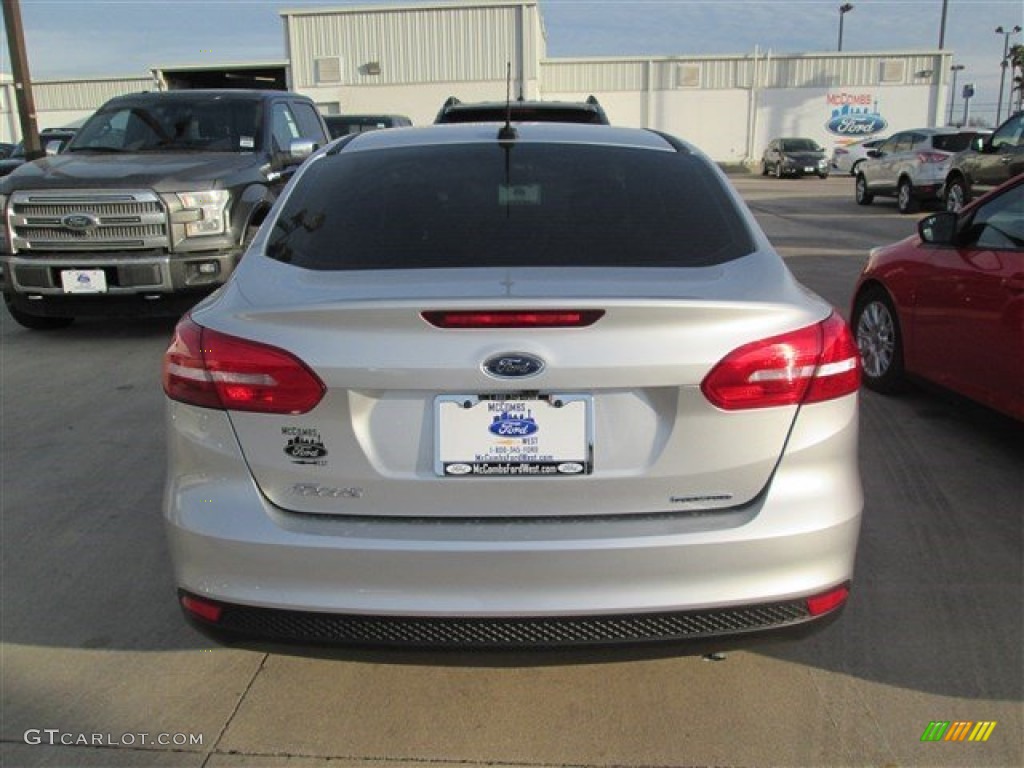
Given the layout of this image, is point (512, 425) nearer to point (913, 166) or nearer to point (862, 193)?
point (913, 166)

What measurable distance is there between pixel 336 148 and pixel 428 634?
6.47 ft

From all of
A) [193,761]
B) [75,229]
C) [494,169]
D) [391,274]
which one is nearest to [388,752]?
[193,761]

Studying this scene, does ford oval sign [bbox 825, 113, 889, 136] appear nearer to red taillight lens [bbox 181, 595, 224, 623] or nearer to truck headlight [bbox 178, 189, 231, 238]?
truck headlight [bbox 178, 189, 231, 238]

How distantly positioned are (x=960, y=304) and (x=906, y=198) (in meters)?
15.1

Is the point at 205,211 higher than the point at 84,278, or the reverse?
the point at 205,211

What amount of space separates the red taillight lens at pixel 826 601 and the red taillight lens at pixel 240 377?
136 centimetres

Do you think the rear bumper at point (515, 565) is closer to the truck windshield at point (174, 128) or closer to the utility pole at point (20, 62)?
the truck windshield at point (174, 128)

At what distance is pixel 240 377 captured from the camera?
2330 millimetres

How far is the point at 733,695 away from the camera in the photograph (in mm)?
2857

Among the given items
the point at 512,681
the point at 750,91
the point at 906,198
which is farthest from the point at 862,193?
the point at 750,91

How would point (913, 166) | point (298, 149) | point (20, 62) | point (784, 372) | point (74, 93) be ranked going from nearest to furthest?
point (784, 372)
point (298, 149)
point (20, 62)
point (913, 166)
point (74, 93)

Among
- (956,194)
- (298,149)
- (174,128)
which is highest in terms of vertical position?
(174,128)

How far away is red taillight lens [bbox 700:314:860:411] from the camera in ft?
7.44

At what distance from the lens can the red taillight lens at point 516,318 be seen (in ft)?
7.30
